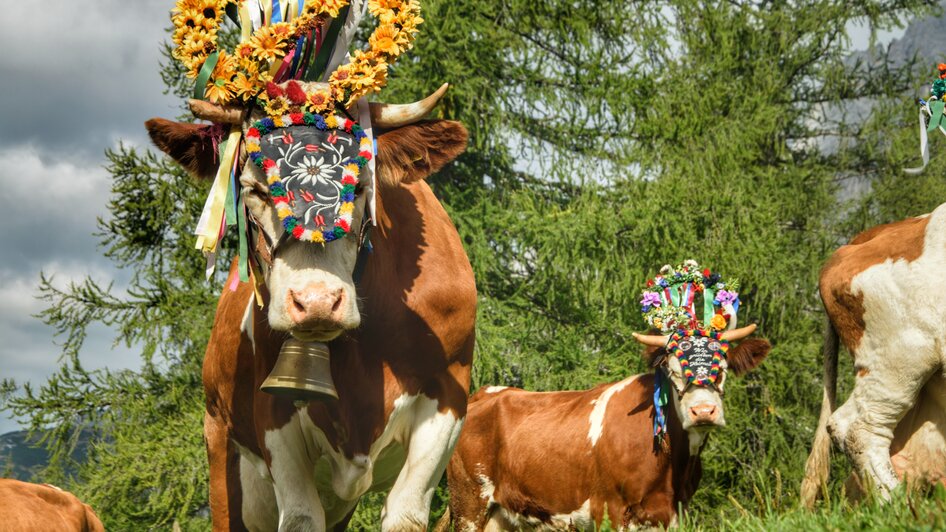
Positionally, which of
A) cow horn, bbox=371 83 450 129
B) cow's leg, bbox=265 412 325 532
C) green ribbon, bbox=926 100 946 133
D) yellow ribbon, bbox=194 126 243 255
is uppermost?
cow horn, bbox=371 83 450 129

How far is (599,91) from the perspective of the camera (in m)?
14.9

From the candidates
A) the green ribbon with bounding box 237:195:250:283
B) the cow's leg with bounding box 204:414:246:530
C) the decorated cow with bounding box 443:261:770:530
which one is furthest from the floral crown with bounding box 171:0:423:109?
the decorated cow with bounding box 443:261:770:530

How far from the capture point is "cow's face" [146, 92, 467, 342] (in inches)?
147

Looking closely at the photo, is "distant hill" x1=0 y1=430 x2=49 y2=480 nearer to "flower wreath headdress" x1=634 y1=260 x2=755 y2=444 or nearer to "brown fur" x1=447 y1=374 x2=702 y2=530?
"brown fur" x1=447 y1=374 x2=702 y2=530

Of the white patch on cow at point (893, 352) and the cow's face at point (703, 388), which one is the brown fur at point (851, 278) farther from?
the cow's face at point (703, 388)

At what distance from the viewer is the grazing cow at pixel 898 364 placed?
20.0ft

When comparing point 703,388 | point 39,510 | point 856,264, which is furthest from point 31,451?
point 856,264

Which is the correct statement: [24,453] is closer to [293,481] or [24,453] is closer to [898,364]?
[293,481]

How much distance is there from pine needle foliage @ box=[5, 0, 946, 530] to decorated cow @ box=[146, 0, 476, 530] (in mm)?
8463

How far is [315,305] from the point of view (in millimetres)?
3672

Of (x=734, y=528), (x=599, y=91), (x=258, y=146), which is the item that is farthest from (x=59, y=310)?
(x=734, y=528)

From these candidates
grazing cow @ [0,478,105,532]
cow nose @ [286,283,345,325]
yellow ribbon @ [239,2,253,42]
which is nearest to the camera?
cow nose @ [286,283,345,325]

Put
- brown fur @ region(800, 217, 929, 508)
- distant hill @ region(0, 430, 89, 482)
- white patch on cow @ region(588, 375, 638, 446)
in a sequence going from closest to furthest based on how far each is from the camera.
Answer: brown fur @ region(800, 217, 929, 508) < white patch on cow @ region(588, 375, 638, 446) < distant hill @ region(0, 430, 89, 482)

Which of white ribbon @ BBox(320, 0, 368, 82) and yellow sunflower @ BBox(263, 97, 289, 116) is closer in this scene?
yellow sunflower @ BBox(263, 97, 289, 116)
